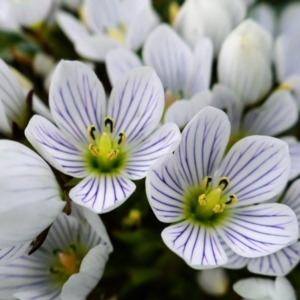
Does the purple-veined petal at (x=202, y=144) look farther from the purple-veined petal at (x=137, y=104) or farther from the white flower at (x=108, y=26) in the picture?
the white flower at (x=108, y=26)

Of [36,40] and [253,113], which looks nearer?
[253,113]

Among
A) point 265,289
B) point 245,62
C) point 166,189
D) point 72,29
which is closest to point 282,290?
point 265,289

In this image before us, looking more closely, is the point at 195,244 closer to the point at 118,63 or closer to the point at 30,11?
the point at 118,63

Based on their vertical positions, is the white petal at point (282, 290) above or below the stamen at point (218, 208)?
below

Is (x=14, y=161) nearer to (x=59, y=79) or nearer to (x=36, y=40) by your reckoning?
(x=59, y=79)

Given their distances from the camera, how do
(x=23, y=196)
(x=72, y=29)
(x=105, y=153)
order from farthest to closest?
(x=72, y=29) < (x=105, y=153) < (x=23, y=196)

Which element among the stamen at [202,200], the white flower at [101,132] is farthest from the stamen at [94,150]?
the stamen at [202,200]

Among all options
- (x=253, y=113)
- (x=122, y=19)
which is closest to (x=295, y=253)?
(x=253, y=113)
